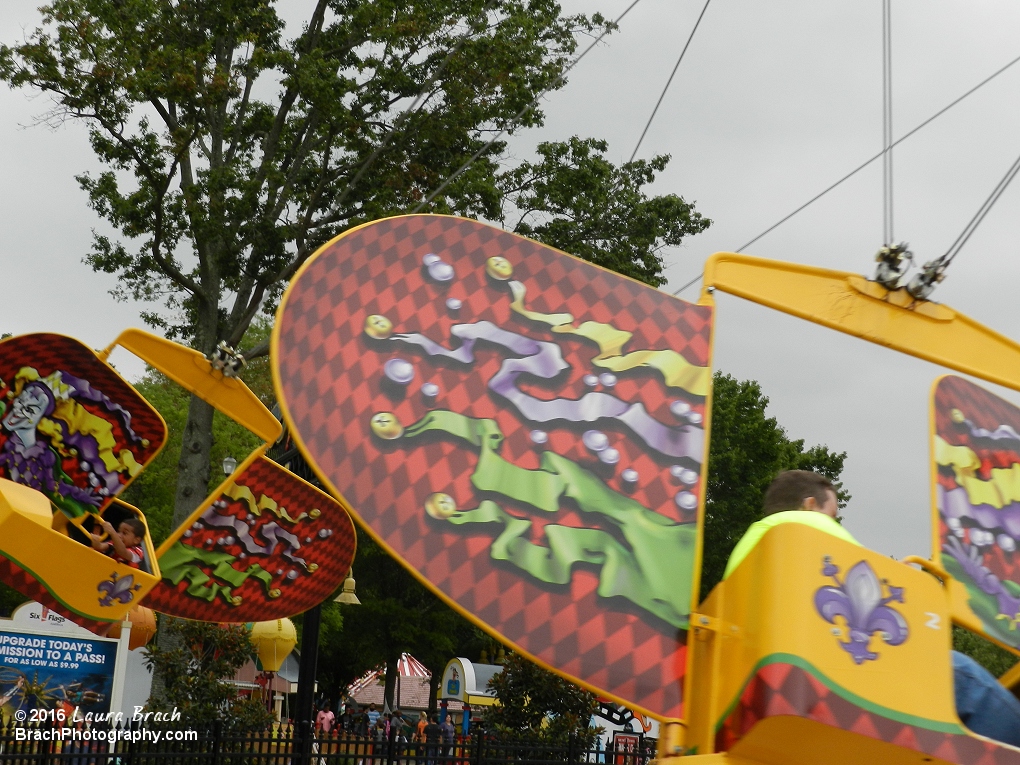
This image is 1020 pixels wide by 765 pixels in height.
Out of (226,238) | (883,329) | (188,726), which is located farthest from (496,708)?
(883,329)

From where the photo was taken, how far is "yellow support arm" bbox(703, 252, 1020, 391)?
134 inches

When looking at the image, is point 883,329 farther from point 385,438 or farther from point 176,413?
point 176,413

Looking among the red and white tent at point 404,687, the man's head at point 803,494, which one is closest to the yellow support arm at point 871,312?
the man's head at point 803,494

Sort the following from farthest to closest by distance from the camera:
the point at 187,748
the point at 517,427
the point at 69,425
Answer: the point at 187,748 < the point at 69,425 < the point at 517,427

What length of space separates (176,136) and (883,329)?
13483 mm

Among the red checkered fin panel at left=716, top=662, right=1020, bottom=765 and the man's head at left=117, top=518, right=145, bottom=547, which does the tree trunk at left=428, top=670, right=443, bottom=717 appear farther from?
the red checkered fin panel at left=716, top=662, right=1020, bottom=765

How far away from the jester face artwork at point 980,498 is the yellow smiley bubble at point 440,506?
58.5 inches

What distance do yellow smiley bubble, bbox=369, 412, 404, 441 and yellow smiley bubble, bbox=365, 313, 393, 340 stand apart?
0.25 meters

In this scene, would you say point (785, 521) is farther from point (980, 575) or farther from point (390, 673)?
point (390, 673)

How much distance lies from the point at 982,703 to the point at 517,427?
60.1 inches

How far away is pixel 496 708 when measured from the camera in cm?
1727

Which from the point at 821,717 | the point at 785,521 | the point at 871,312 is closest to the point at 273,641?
the point at 871,312

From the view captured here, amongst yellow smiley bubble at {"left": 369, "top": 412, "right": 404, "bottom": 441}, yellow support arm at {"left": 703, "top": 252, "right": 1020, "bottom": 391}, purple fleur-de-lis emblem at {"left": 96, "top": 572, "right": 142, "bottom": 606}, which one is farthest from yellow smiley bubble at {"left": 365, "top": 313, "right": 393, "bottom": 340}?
purple fleur-de-lis emblem at {"left": 96, "top": 572, "right": 142, "bottom": 606}

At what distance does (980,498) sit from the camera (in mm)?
3523
